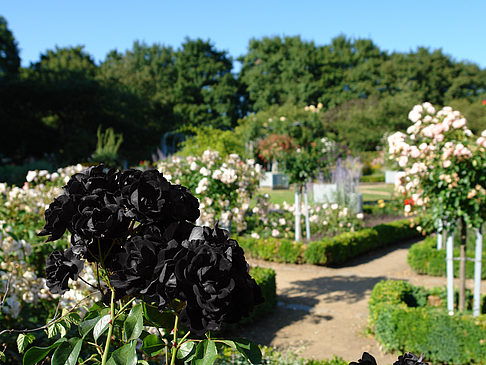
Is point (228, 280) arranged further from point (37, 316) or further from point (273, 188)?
point (273, 188)

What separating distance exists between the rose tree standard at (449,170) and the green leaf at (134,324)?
13.4 feet

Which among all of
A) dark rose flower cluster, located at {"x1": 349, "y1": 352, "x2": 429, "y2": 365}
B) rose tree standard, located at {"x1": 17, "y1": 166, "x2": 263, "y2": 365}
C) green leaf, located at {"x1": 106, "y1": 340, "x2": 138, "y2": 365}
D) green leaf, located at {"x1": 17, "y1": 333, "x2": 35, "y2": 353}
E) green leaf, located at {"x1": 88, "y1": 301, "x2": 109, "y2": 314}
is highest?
rose tree standard, located at {"x1": 17, "y1": 166, "x2": 263, "y2": 365}

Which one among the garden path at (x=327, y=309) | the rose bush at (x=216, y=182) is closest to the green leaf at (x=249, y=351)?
the garden path at (x=327, y=309)

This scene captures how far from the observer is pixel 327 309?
5457 mm

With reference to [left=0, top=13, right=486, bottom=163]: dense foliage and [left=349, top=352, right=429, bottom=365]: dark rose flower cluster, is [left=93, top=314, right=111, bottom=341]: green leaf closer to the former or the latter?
[left=349, top=352, right=429, bottom=365]: dark rose flower cluster

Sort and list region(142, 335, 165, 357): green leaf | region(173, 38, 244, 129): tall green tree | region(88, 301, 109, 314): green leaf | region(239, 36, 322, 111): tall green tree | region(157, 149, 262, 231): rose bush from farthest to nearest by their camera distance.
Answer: region(239, 36, 322, 111): tall green tree → region(173, 38, 244, 129): tall green tree → region(157, 149, 262, 231): rose bush → region(88, 301, 109, 314): green leaf → region(142, 335, 165, 357): green leaf

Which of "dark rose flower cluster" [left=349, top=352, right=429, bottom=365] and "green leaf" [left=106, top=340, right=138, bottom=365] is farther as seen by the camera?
"dark rose flower cluster" [left=349, top=352, right=429, bottom=365]

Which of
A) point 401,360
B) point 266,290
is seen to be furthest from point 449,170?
point 401,360

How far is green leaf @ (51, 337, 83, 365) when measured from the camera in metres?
0.81

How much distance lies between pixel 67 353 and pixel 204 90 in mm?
32189

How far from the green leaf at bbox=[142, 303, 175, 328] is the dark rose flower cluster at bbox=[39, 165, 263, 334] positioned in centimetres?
3

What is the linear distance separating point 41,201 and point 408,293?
14.3 feet

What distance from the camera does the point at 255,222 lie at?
9438 mm

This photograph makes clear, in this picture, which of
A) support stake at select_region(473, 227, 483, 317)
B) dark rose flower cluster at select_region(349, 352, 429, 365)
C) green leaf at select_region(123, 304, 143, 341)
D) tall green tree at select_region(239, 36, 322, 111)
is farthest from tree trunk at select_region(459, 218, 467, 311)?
tall green tree at select_region(239, 36, 322, 111)
